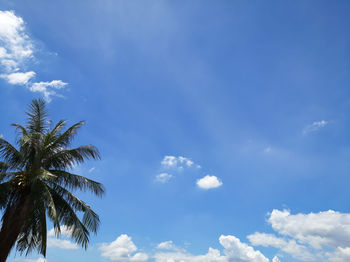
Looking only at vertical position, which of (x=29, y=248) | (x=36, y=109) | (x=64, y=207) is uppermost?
(x=36, y=109)

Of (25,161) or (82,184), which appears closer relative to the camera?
(25,161)

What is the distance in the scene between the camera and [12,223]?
13.8 meters

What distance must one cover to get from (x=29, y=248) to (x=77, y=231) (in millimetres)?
3374

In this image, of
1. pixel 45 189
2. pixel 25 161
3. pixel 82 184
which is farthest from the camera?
pixel 82 184

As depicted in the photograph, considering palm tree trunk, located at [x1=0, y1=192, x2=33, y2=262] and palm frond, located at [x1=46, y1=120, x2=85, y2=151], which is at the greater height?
palm frond, located at [x1=46, y1=120, x2=85, y2=151]

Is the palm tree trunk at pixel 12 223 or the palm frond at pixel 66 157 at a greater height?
the palm frond at pixel 66 157

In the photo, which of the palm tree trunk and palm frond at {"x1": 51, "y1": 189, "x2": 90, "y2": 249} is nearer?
the palm tree trunk

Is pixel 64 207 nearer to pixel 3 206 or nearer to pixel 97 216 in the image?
pixel 97 216

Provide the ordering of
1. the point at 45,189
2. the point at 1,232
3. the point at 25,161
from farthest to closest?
the point at 25,161 → the point at 45,189 → the point at 1,232

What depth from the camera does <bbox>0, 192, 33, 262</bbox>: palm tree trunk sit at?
44.1 ft

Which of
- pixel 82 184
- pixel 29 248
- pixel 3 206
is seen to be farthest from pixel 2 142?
pixel 29 248

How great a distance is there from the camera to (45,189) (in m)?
14.7

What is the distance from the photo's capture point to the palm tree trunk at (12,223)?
13.4 metres

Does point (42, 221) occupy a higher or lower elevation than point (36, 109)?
lower
